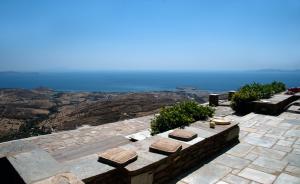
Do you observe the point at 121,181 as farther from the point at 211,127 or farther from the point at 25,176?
the point at 211,127

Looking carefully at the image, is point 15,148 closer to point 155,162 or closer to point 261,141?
point 155,162

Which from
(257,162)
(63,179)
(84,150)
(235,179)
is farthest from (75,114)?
(63,179)

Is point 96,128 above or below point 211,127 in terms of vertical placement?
below

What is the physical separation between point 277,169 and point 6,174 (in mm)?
4668

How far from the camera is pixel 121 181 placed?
3.63 meters

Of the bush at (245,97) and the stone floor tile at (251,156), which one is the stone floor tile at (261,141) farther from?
the bush at (245,97)

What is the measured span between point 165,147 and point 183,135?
0.82 metres

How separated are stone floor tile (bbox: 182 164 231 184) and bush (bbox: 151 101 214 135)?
138 cm

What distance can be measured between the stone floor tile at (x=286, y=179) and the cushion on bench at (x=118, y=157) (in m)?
2.55

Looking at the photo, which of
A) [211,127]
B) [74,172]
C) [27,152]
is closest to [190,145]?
[211,127]

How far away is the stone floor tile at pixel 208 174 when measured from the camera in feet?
14.3

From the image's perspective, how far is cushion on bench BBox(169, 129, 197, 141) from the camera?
16.1 feet

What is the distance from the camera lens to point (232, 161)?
520cm

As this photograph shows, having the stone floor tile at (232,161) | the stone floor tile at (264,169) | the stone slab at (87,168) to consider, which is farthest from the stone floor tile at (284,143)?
the stone slab at (87,168)
